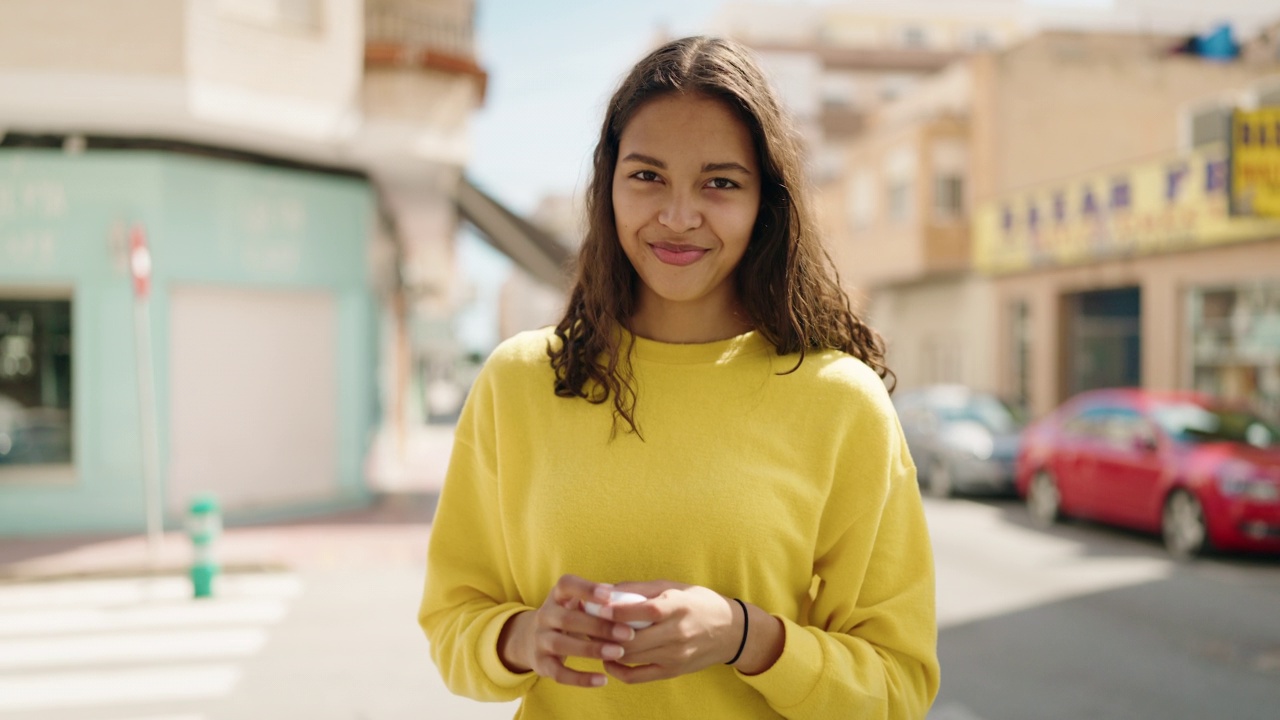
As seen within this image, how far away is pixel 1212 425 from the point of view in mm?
10594

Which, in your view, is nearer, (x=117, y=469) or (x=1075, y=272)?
(x=117, y=469)

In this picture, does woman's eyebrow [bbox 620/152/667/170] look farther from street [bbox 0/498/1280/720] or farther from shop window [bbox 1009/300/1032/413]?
shop window [bbox 1009/300/1032/413]

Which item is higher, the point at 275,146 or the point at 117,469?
the point at 275,146

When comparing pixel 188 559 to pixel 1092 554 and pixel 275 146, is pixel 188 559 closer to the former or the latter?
pixel 275 146

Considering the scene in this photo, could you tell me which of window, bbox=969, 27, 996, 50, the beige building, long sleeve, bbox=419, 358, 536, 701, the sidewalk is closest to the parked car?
the sidewalk

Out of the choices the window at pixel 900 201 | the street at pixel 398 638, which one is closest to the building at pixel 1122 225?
the window at pixel 900 201

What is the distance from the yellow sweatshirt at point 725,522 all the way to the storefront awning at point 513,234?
11.4 m

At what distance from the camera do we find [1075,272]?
2086 cm

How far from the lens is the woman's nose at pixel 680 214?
5.61ft

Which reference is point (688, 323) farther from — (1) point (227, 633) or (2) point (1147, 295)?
(2) point (1147, 295)

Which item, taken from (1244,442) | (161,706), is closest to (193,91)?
(161,706)

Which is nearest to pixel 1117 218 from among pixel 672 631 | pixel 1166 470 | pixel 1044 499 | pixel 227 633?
pixel 1044 499

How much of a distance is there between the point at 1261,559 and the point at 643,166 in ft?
34.2

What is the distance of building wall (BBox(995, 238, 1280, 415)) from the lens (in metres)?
16.4
